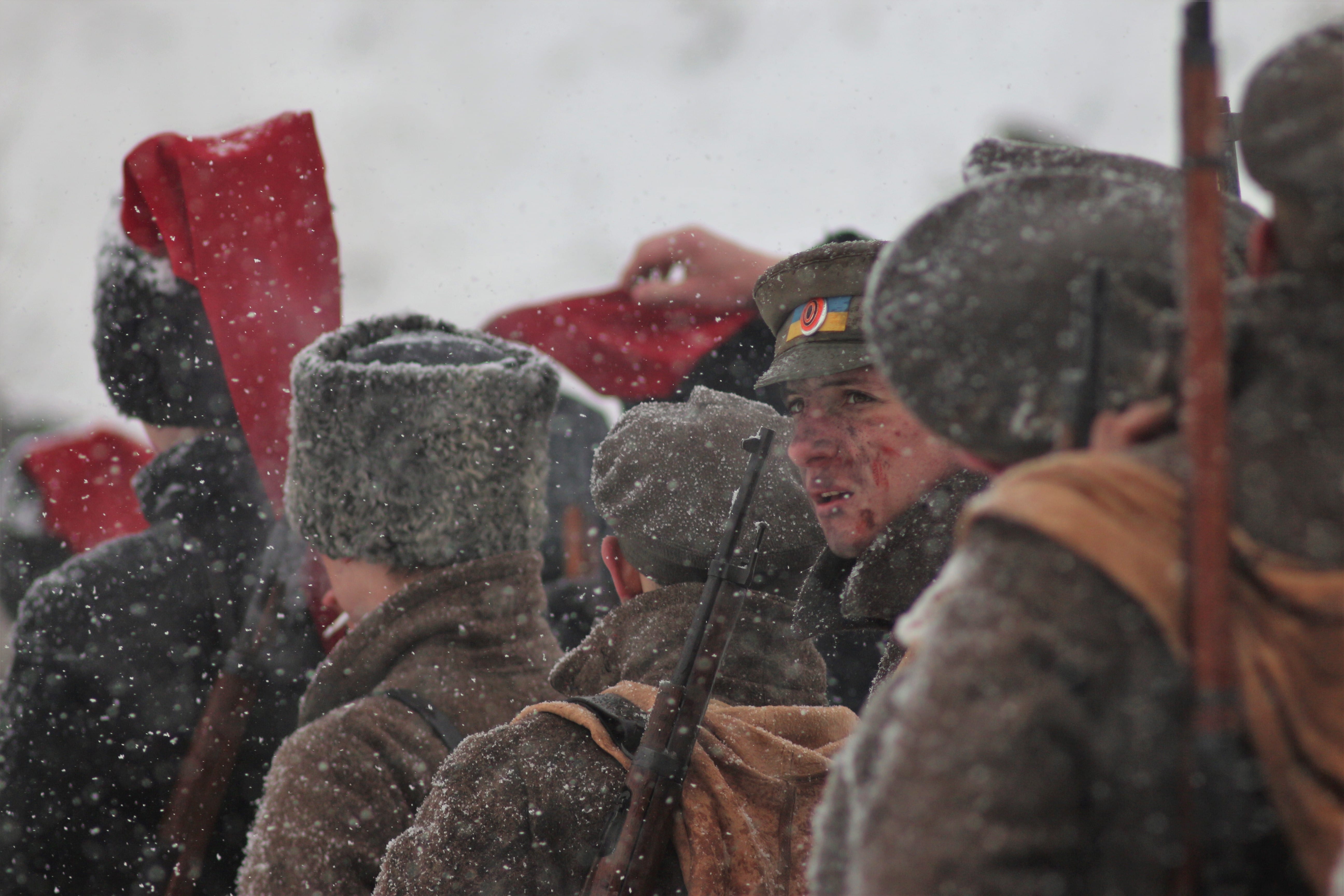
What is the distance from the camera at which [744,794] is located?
2340 millimetres

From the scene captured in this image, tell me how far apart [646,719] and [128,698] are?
189 cm

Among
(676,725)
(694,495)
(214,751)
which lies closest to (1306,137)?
(676,725)

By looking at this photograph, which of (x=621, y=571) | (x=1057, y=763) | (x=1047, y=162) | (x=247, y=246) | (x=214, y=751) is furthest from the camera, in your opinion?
(x=247, y=246)

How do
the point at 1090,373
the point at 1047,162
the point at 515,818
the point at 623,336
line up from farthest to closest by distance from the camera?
the point at 623,336 → the point at 515,818 → the point at 1047,162 → the point at 1090,373

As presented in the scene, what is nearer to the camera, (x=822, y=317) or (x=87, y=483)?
(x=822, y=317)

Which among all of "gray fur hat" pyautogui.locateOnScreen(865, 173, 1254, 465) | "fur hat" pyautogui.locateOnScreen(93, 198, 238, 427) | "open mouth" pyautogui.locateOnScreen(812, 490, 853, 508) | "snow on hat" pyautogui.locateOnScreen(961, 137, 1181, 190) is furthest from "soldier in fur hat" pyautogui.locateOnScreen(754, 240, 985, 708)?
"fur hat" pyautogui.locateOnScreen(93, 198, 238, 427)

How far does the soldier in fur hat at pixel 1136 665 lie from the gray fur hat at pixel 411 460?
6.64 ft

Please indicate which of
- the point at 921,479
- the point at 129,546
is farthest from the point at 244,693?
the point at 921,479

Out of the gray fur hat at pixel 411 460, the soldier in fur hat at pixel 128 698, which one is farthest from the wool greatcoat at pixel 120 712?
the gray fur hat at pixel 411 460

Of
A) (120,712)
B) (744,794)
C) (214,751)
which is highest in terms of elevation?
(744,794)

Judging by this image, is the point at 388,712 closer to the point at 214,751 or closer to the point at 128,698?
the point at 214,751

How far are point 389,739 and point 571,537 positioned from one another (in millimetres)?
2956

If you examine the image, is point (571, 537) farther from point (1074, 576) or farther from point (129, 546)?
point (1074, 576)

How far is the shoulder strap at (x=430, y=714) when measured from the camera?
8.80 feet
